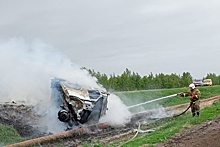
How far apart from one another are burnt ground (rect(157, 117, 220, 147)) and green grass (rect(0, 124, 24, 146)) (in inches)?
246

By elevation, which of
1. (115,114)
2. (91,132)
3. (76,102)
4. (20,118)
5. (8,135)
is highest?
(76,102)

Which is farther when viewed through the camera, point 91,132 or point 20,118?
point 20,118

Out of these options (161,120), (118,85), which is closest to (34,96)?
(161,120)

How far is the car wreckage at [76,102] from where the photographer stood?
A: 61.7 ft

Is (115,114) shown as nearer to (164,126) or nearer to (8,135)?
(164,126)

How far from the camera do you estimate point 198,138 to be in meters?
12.5

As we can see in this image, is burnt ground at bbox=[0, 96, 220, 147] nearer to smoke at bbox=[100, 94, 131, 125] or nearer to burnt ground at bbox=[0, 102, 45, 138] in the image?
burnt ground at bbox=[0, 102, 45, 138]

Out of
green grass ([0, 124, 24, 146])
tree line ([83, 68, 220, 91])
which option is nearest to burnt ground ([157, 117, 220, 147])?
green grass ([0, 124, 24, 146])

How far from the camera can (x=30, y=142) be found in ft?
50.1

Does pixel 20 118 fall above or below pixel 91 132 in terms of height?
above

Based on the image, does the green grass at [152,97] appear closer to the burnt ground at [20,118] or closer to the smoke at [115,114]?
the smoke at [115,114]

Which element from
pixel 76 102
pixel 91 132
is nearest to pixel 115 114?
pixel 91 132

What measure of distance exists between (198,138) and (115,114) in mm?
9951

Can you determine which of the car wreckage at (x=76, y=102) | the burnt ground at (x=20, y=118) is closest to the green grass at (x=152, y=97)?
the car wreckage at (x=76, y=102)
